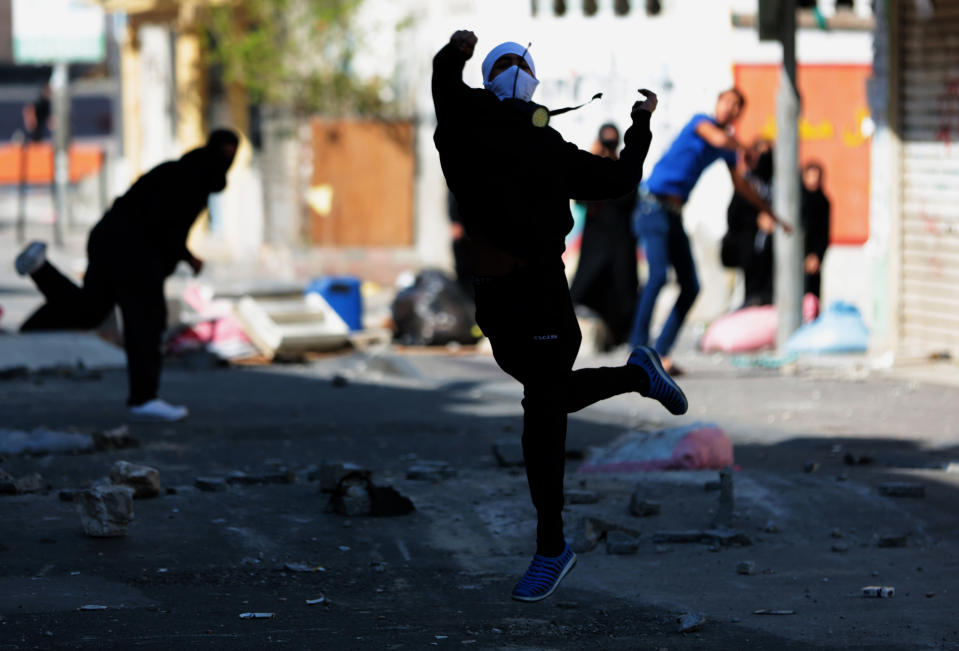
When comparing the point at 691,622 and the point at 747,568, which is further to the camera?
the point at 747,568

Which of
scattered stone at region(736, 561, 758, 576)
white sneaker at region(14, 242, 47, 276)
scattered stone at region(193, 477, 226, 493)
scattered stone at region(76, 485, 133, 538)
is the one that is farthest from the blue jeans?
scattered stone at region(76, 485, 133, 538)

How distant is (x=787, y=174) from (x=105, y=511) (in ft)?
25.9

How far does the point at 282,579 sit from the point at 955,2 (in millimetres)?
8322

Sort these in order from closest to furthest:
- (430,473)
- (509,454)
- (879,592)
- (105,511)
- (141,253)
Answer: (879,592), (105,511), (430,473), (509,454), (141,253)

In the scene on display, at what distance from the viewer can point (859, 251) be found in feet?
60.2

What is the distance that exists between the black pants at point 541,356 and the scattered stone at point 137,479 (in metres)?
2.21

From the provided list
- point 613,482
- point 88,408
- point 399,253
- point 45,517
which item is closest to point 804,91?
point 399,253

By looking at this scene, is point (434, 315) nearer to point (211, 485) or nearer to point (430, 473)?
point (430, 473)

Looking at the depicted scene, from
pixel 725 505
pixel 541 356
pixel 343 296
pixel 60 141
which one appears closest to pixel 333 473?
pixel 725 505

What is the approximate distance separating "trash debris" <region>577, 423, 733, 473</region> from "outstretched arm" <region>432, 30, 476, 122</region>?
3010mm

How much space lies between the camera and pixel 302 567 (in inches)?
244

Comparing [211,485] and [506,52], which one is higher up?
[506,52]

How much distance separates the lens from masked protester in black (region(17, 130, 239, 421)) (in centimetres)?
969

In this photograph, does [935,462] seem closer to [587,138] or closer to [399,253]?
[587,138]
